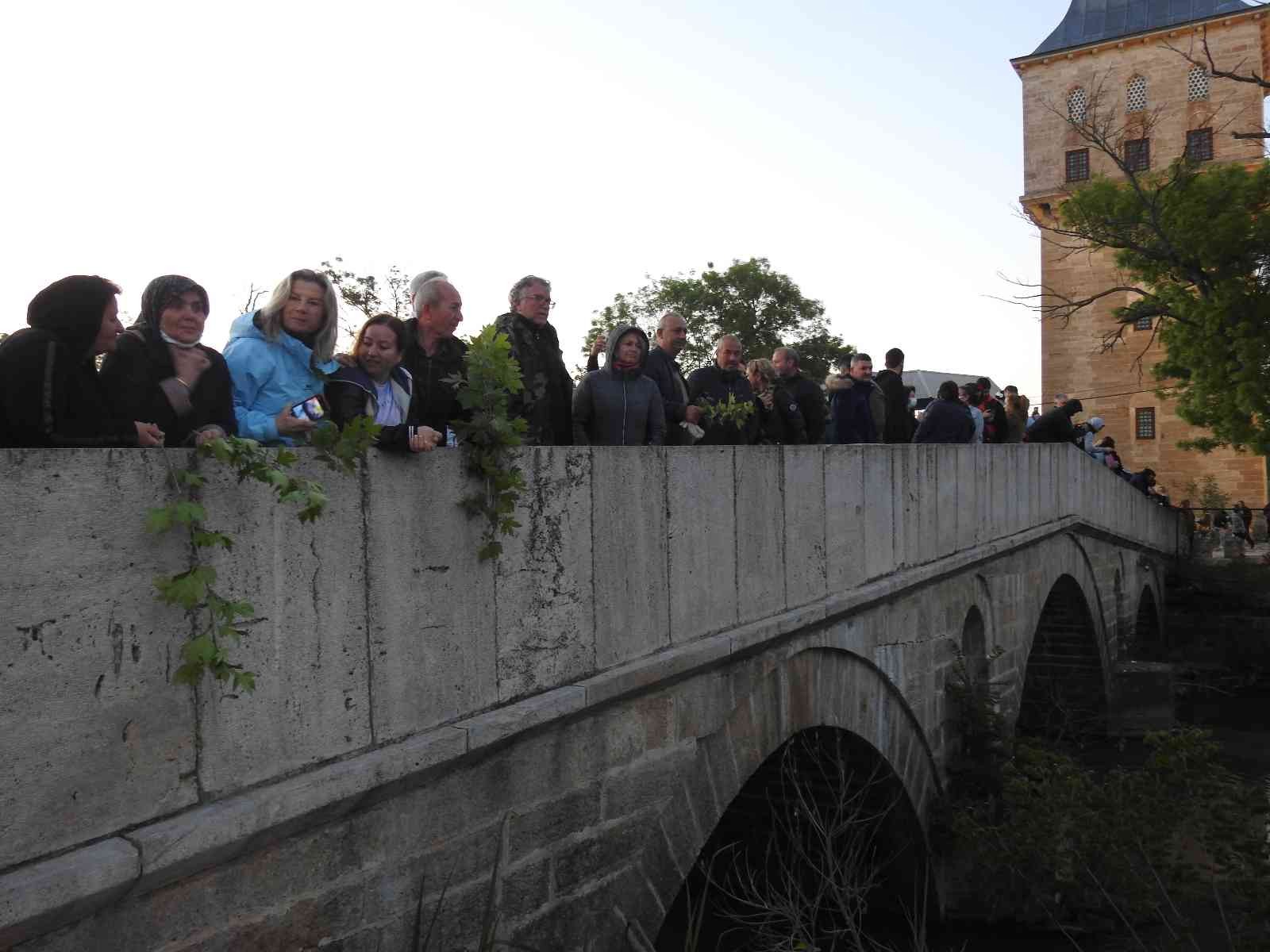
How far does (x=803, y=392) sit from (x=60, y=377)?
5296mm

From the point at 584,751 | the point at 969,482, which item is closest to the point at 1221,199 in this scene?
the point at 969,482

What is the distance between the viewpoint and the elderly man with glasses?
177 inches

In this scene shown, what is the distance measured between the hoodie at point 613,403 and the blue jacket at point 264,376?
6.32 ft

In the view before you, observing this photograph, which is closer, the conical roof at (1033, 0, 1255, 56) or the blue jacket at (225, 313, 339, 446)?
the blue jacket at (225, 313, 339, 446)

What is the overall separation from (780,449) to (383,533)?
270 centimetres

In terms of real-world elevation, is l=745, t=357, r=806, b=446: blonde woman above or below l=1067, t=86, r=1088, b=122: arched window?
below

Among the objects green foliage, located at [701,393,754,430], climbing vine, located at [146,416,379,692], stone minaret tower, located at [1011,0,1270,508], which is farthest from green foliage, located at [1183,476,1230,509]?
climbing vine, located at [146,416,379,692]

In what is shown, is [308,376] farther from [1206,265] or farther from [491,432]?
[1206,265]

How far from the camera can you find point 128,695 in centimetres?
230

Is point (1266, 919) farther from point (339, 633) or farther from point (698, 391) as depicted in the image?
point (339, 633)

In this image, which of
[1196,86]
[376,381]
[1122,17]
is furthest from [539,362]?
[1122,17]

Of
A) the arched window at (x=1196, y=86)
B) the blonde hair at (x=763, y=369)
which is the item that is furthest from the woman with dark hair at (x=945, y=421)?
the arched window at (x=1196, y=86)

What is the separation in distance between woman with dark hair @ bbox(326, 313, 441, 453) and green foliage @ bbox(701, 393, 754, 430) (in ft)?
7.88

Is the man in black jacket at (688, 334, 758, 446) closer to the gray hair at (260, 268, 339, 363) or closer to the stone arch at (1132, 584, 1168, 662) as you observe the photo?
the gray hair at (260, 268, 339, 363)
